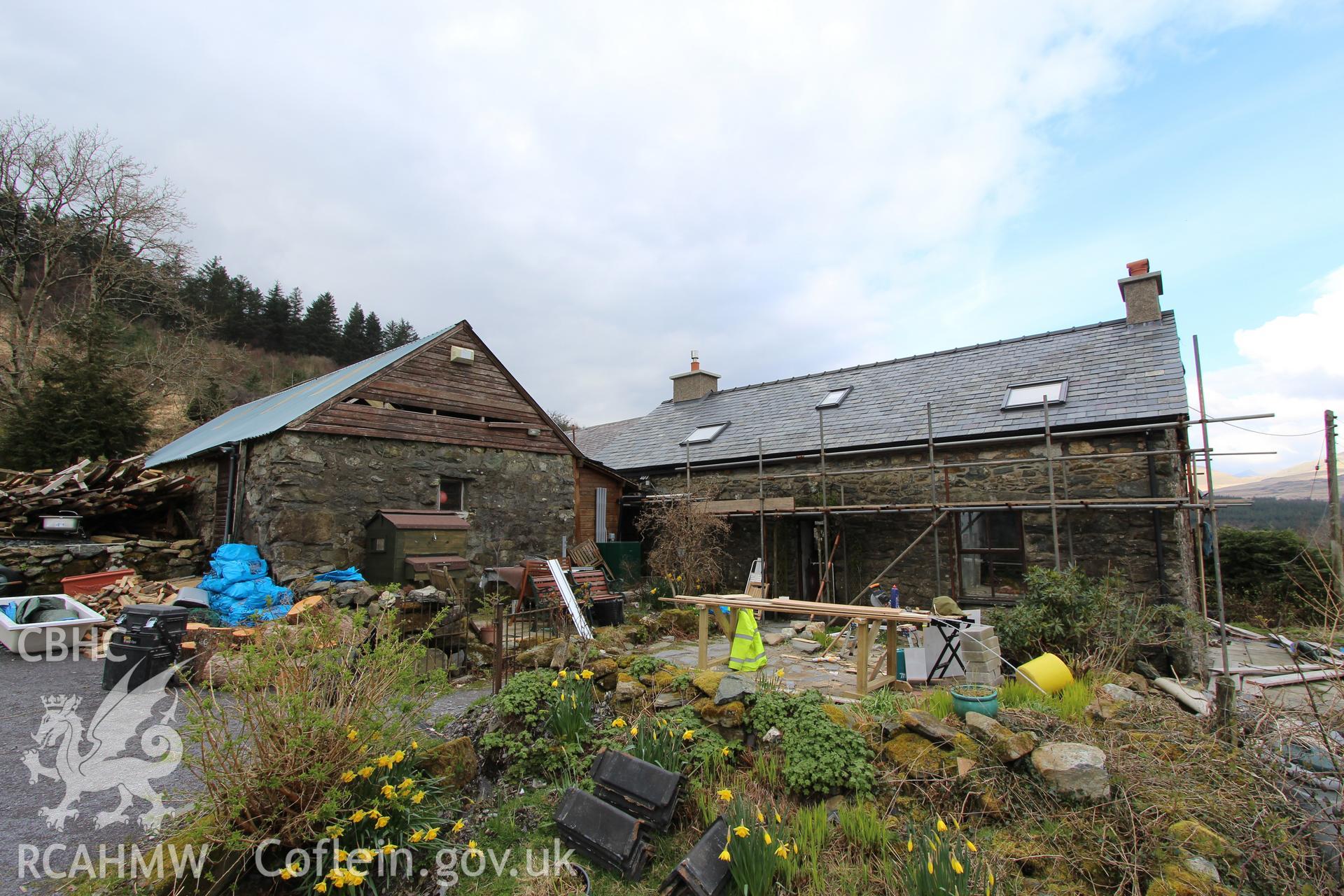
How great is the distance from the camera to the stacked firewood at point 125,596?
30.8ft

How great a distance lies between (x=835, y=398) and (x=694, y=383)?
5.72 m

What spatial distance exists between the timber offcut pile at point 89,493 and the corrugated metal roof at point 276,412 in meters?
0.80

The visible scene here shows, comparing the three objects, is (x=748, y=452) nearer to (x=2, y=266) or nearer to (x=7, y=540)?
(x=7, y=540)

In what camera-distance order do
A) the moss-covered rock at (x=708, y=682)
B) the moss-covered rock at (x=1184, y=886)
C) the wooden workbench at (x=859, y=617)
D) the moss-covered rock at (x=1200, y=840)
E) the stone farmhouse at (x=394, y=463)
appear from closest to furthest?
1. the moss-covered rock at (x=1184, y=886)
2. the moss-covered rock at (x=1200, y=840)
3. the moss-covered rock at (x=708, y=682)
4. the wooden workbench at (x=859, y=617)
5. the stone farmhouse at (x=394, y=463)

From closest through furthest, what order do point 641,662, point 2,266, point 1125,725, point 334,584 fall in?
point 1125,725, point 641,662, point 334,584, point 2,266

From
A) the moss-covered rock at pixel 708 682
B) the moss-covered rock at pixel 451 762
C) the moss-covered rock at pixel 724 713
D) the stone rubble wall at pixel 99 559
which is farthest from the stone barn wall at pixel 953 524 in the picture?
the stone rubble wall at pixel 99 559

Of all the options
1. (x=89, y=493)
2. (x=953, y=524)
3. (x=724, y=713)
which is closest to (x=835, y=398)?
(x=953, y=524)

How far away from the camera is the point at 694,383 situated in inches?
812

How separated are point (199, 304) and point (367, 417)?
33724 mm

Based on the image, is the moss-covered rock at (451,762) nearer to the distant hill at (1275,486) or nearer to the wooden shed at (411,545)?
the wooden shed at (411,545)

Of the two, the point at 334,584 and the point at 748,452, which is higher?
the point at 748,452

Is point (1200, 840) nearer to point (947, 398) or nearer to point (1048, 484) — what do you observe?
point (1048, 484)

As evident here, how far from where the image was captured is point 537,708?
522cm

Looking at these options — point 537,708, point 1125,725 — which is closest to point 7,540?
point 537,708
